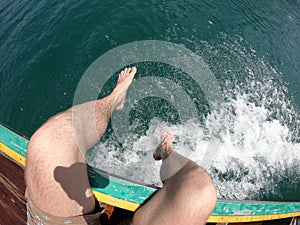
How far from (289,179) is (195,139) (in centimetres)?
246

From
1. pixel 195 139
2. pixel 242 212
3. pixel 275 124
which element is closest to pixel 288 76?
pixel 275 124

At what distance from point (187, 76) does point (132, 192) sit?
4937 mm

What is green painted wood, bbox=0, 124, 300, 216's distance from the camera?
10.3 ft

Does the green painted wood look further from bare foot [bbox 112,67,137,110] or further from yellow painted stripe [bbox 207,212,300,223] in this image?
bare foot [bbox 112,67,137,110]

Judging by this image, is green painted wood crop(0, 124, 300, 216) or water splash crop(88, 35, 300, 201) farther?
water splash crop(88, 35, 300, 201)

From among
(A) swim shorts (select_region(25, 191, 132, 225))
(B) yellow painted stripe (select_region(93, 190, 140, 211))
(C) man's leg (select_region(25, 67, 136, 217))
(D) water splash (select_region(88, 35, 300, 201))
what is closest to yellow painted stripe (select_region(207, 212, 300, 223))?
(B) yellow painted stripe (select_region(93, 190, 140, 211))

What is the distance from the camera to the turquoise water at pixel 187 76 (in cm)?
614

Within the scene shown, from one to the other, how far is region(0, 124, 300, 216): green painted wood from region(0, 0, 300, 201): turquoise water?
61.0 inches

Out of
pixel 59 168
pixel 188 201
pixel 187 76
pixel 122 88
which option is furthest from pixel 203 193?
pixel 187 76

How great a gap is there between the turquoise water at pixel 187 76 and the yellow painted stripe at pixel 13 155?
7.08 feet

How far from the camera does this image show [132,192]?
3.17 meters

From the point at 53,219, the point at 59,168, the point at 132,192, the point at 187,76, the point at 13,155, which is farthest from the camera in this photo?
the point at 187,76

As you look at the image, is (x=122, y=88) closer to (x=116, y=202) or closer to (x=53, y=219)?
(x=116, y=202)

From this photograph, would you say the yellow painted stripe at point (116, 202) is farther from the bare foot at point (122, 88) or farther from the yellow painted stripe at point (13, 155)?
the bare foot at point (122, 88)
